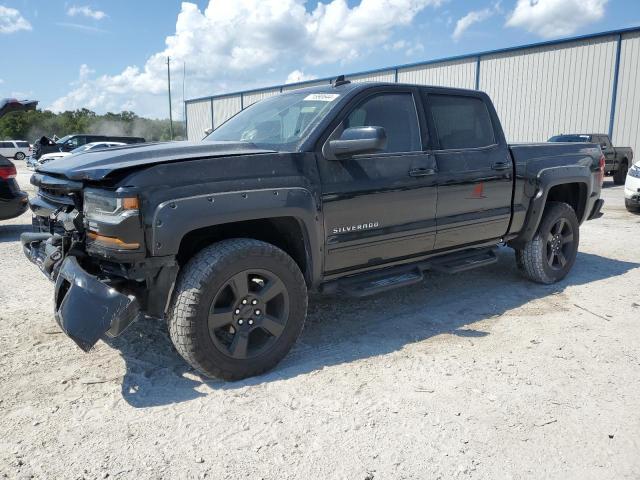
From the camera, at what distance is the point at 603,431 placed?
2641 millimetres

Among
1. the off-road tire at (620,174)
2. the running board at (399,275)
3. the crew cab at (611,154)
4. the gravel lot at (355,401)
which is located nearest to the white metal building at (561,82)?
the crew cab at (611,154)

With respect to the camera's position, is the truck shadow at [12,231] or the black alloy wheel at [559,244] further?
the truck shadow at [12,231]

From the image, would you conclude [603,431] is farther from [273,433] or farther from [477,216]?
[477,216]

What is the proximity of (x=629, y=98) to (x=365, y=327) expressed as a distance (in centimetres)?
1983

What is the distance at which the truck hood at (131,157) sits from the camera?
2877 mm

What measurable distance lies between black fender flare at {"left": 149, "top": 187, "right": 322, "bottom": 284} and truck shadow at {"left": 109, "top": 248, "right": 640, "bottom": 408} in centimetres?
61

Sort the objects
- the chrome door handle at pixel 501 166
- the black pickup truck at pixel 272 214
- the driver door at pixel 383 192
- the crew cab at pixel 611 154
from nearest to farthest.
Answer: the black pickup truck at pixel 272 214, the driver door at pixel 383 192, the chrome door handle at pixel 501 166, the crew cab at pixel 611 154

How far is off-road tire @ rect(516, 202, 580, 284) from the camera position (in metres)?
5.16

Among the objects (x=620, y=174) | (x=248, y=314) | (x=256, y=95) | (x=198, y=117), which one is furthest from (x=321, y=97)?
(x=198, y=117)

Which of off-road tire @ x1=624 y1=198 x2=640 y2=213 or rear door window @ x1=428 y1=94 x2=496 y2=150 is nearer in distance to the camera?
rear door window @ x1=428 y1=94 x2=496 y2=150

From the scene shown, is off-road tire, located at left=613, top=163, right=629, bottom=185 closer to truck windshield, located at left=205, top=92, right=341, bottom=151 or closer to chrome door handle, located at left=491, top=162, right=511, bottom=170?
chrome door handle, located at left=491, top=162, right=511, bottom=170

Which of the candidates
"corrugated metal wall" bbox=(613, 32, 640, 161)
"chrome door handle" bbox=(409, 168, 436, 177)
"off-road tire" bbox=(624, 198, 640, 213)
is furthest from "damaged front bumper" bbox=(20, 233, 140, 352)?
"corrugated metal wall" bbox=(613, 32, 640, 161)

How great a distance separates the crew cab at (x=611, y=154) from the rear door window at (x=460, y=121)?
43.5ft

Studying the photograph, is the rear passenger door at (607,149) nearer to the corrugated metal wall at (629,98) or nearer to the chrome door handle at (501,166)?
the corrugated metal wall at (629,98)
